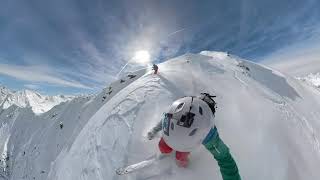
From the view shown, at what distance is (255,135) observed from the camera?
7543 mm

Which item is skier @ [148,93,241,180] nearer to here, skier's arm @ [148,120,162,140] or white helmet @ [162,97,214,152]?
white helmet @ [162,97,214,152]

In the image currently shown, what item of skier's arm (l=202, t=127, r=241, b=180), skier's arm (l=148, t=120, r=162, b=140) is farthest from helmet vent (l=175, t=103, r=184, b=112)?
skier's arm (l=148, t=120, r=162, b=140)

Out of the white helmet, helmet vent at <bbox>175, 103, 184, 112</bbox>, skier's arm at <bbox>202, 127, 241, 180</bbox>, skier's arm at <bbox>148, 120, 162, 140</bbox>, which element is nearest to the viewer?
the white helmet

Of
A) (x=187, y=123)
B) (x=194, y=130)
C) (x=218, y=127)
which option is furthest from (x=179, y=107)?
(x=218, y=127)

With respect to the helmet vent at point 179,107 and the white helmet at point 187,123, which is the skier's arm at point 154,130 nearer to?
the white helmet at point 187,123

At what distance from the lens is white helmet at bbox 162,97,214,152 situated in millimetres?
5082

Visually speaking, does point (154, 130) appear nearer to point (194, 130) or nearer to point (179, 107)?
point (179, 107)

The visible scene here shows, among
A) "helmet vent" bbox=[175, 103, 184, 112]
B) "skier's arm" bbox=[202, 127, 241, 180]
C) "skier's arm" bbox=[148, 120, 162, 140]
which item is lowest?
"skier's arm" bbox=[202, 127, 241, 180]

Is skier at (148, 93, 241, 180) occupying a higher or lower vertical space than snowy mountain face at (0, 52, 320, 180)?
lower

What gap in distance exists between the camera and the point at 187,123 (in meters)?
5.07

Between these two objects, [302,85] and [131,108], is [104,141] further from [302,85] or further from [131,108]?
[302,85]

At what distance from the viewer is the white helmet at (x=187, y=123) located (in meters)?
5.08

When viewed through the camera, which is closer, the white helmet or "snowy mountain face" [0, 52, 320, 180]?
the white helmet

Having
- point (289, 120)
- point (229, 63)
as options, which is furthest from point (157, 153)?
point (229, 63)
